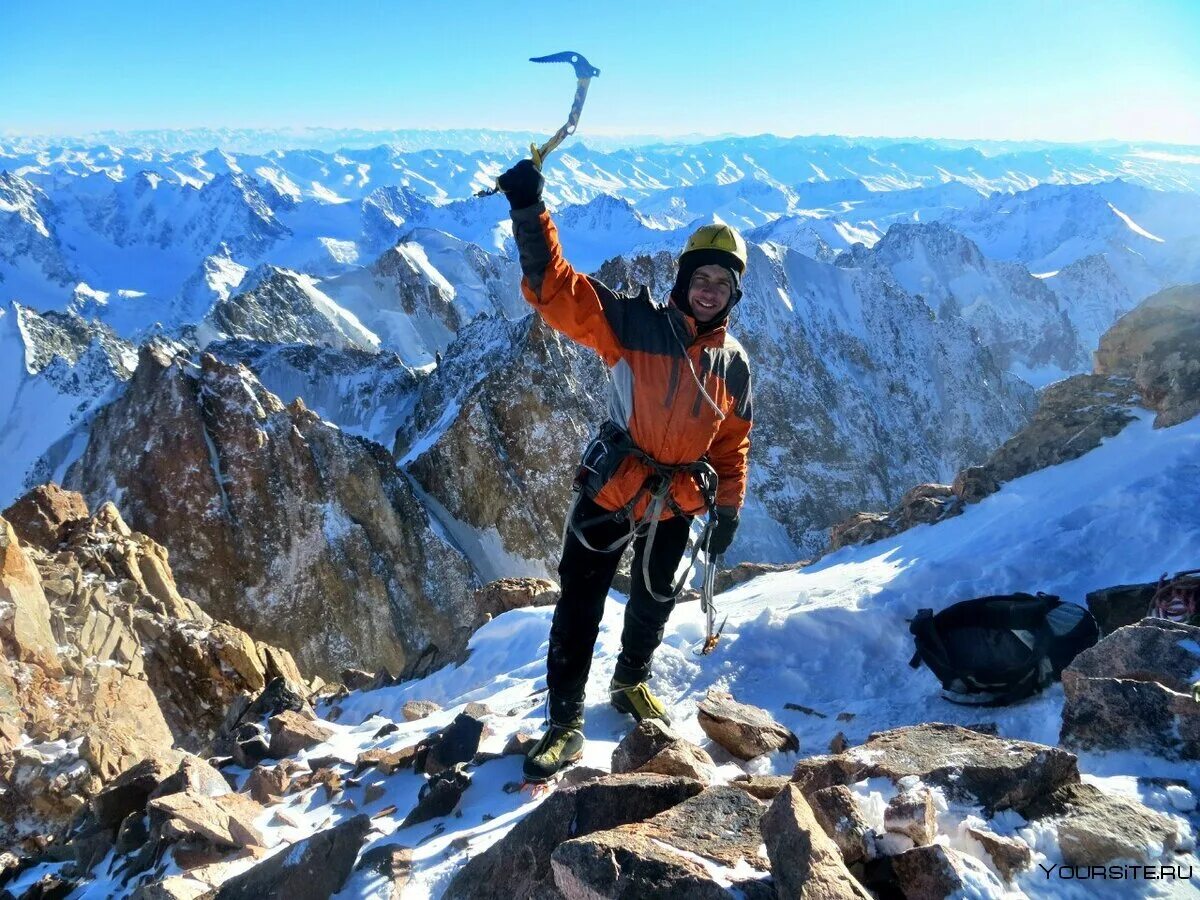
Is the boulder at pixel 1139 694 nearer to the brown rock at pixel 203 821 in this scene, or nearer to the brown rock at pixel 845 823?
the brown rock at pixel 845 823

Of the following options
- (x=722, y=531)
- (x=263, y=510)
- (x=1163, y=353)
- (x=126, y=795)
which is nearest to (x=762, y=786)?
(x=722, y=531)

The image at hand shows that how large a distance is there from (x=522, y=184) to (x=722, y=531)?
3052 millimetres

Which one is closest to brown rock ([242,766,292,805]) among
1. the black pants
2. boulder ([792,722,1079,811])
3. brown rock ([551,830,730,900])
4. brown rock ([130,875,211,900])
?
brown rock ([130,875,211,900])

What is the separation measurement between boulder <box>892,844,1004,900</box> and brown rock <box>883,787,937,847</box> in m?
0.15

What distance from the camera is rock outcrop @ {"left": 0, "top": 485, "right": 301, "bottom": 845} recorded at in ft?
23.9

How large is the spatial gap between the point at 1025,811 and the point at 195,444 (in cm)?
3945

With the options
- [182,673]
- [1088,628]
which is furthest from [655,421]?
[182,673]

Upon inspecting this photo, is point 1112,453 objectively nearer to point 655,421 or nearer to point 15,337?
point 655,421

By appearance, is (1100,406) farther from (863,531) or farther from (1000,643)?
(1000,643)

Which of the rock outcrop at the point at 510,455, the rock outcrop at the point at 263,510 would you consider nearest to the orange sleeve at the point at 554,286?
the rock outcrop at the point at 263,510

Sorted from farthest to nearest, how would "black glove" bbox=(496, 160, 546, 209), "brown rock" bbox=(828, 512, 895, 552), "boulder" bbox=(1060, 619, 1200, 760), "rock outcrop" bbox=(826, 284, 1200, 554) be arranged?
"brown rock" bbox=(828, 512, 895, 552) < "rock outcrop" bbox=(826, 284, 1200, 554) < "black glove" bbox=(496, 160, 546, 209) < "boulder" bbox=(1060, 619, 1200, 760)

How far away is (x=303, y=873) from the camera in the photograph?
377cm

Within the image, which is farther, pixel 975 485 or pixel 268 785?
pixel 975 485

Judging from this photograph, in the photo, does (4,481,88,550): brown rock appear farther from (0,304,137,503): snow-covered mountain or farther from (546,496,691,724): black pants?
(0,304,137,503): snow-covered mountain
